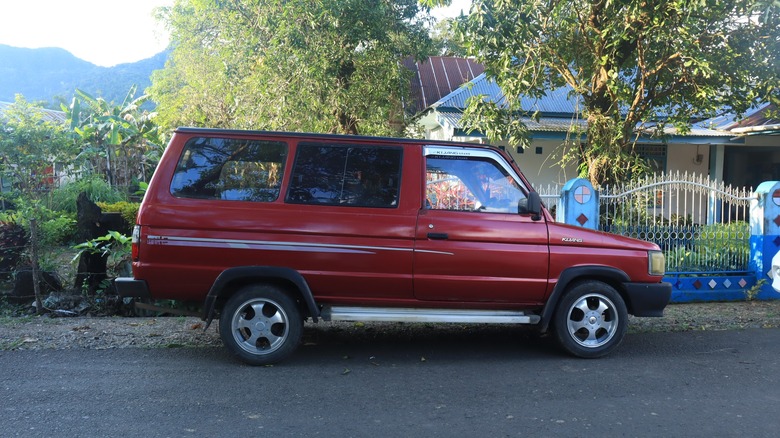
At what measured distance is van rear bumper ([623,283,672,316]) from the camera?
5.74m

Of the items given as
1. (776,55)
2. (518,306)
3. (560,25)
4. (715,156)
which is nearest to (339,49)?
(560,25)

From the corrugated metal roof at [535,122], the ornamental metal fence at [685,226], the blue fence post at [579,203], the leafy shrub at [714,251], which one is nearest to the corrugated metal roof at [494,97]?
the corrugated metal roof at [535,122]

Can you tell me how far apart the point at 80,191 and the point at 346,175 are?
1250 cm

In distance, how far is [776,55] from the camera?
898cm

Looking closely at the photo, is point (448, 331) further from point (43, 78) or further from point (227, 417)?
point (43, 78)

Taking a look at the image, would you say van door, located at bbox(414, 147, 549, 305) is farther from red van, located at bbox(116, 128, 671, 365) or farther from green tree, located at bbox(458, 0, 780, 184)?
green tree, located at bbox(458, 0, 780, 184)

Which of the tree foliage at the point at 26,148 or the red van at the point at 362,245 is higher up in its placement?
the tree foliage at the point at 26,148

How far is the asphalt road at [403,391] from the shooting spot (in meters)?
4.13

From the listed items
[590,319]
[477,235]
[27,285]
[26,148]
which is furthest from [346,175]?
[26,148]

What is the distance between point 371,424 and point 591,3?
7.24 meters

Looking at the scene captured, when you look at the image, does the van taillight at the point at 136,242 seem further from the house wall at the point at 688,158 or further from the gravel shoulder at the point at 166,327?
the house wall at the point at 688,158

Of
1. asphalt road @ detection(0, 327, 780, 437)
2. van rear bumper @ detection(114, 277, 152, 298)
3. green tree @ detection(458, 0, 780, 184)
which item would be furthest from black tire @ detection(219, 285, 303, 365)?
green tree @ detection(458, 0, 780, 184)

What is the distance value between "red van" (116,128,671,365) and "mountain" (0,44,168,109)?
202 ft

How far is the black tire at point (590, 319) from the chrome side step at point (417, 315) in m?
0.30
